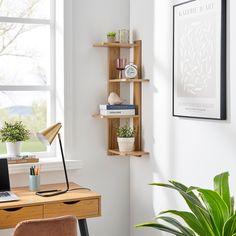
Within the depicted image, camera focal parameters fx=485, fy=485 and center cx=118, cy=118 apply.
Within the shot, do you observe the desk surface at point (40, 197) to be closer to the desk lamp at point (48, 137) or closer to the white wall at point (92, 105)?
the desk lamp at point (48, 137)

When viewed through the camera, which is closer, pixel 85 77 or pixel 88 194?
pixel 88 194

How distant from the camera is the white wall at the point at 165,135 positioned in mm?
2783

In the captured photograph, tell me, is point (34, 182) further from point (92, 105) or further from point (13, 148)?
point (92, 105)

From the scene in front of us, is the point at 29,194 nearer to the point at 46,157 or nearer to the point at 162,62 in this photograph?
the point at 46,157

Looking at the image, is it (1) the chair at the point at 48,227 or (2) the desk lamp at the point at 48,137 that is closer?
(1) the chair at the point at 48,227

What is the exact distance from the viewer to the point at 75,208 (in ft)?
10.2

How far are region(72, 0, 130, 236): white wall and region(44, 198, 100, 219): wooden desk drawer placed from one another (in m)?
0.57

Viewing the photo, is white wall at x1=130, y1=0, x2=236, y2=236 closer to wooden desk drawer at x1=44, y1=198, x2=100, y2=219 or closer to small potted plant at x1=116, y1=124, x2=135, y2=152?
small potted plant at x1=116, y1=124, x2=135, y2=152

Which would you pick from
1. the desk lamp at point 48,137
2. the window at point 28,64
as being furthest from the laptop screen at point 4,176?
the window at point 28,64

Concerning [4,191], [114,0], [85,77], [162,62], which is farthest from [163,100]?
[4,191]

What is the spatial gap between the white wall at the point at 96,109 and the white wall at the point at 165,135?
112mm

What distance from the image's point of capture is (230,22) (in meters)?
2.73

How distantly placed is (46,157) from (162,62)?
3.80 feet

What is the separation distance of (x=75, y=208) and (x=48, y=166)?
53 centimetres
